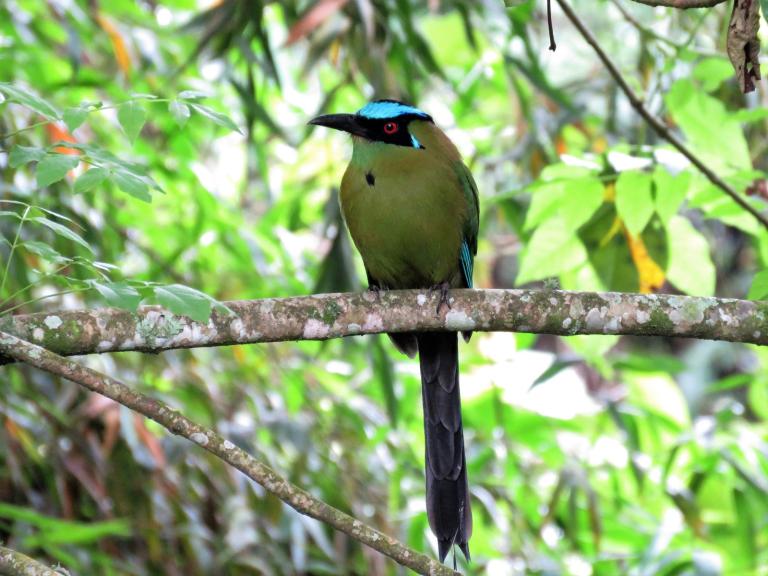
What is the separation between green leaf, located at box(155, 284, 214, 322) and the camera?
5.18ft

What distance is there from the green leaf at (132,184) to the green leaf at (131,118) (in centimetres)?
7

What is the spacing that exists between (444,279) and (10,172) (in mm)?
1430

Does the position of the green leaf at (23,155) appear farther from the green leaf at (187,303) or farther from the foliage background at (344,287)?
the foliage background at (344,287)

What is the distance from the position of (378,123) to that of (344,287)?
1.99 ft

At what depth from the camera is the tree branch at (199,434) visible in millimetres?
1662

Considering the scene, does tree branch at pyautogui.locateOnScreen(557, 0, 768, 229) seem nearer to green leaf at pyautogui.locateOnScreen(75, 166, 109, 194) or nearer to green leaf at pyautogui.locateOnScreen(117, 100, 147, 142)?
green leaf at pyautogui.locateOnScreen(117, 100, 147, 142)

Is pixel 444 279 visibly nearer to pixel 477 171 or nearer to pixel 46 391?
pixel 46 391

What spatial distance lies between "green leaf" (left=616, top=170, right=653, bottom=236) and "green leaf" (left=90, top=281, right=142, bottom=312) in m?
1.23

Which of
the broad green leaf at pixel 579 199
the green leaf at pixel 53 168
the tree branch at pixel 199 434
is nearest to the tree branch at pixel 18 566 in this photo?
the tree branch at pixel 199 434

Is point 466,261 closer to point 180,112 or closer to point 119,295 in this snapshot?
point 180,112

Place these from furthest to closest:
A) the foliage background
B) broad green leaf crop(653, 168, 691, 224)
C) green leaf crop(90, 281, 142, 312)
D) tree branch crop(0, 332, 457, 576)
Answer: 1. the foliage background
2. broad green leaf crop(653, 168, 691, 224)
3. tree branch crop(0, 332, 457, 576)
4. green leaf crop(90, 281, 142, 312)

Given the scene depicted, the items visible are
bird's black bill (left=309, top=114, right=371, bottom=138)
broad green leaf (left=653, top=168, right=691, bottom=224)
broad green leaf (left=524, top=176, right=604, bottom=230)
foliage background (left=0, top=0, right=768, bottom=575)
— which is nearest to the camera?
broad green leaf (left=653, top=168, right=691, bottom=224)

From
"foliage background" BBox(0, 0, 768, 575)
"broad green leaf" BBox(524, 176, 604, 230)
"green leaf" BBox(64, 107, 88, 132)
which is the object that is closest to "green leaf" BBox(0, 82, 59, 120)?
"green leaf" BBox(64, 107, 88, 132)

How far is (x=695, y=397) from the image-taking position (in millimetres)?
6906
